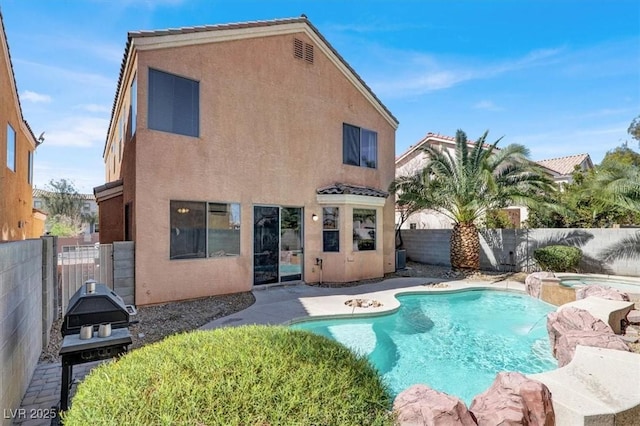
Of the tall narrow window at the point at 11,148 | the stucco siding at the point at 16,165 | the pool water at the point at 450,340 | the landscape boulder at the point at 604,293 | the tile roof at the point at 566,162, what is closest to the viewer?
the pool water at the point at 450,340

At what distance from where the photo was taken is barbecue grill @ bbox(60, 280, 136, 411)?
4.25m

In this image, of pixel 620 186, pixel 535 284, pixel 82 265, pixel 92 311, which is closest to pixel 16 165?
pixel 82 265

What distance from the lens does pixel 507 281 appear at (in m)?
16.0

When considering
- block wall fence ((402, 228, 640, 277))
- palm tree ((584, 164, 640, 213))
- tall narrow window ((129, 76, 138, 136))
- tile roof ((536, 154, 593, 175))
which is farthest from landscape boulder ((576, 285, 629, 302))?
tile roof ((536, 154, 593, 175))

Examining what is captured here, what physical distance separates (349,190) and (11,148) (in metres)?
15.4

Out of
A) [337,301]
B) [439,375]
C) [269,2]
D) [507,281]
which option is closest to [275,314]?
[337,301]

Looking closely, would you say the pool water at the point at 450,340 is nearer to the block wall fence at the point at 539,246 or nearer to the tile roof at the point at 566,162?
the block wall fence at the point at 539,246

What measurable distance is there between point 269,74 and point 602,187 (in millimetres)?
15799

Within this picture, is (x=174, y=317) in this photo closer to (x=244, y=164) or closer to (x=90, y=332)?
(x=90, y=332)

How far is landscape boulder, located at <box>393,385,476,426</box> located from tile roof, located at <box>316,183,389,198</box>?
11.4m

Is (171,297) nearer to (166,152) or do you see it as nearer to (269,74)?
(166,152)

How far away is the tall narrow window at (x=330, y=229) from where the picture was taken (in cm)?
1520

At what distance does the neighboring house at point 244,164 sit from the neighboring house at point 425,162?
11.3 meters

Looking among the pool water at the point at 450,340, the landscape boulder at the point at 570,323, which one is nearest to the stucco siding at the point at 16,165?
the pool water at the point at 450,340
